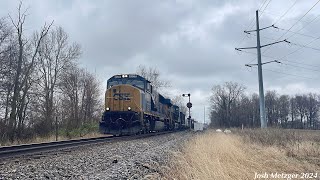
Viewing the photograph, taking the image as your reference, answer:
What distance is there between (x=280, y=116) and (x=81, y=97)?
68629 mm

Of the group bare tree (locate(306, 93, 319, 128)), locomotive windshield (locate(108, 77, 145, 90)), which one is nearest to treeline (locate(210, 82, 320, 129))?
bare tree (locate(306, 93, 319, 128))

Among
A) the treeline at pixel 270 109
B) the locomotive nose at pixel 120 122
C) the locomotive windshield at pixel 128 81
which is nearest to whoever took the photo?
the locomotive nose at pixel 120 122

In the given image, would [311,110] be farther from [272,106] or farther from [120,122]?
[120,122]

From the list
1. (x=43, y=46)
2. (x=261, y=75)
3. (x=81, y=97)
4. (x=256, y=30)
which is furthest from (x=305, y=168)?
(x=81, y=97)

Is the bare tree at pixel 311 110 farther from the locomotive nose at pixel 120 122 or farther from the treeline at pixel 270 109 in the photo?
the locomotive nose at pixel 120 122

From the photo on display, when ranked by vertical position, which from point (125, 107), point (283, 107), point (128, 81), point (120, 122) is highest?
point (128, 81)

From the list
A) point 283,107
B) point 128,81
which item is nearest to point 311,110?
point 283,107

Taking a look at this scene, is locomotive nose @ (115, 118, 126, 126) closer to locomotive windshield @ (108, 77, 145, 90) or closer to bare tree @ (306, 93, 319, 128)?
locomotive windshield @ (108, 77, 145, 90)

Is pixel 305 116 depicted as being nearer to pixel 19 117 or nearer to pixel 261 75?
pixel 261 75

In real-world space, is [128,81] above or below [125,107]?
above

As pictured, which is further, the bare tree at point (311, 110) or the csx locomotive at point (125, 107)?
the bare tree at point (311, 110)

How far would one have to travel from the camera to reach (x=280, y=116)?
93188 mm

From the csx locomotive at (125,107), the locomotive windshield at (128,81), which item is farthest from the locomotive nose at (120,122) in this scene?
the locomotive windshield at (128,81)

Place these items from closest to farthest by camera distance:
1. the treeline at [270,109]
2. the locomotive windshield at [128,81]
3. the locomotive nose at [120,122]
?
1. the locomotive nose at [120,122]
2. the locomotive windshield at [128,81]
3. the treeline at [270,109]
